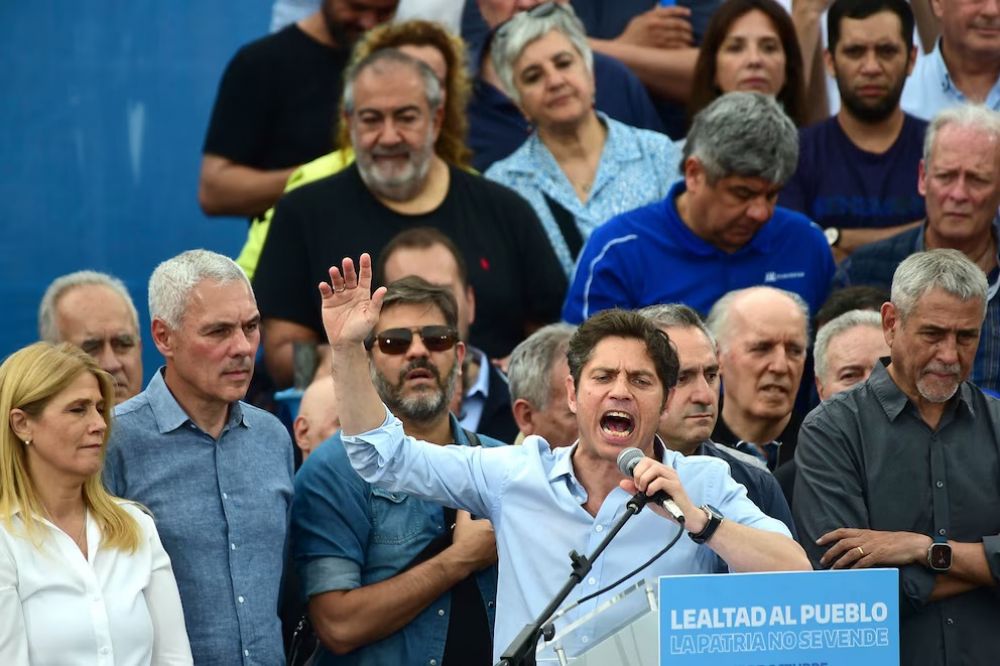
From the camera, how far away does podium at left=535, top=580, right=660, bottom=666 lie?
396 centimetres

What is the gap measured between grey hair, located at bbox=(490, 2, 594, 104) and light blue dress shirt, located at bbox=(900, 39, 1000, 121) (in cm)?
166

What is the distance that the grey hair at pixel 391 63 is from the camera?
746 cm

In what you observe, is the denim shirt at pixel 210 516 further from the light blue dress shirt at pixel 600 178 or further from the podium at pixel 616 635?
the light blue dress shirt at pixel 600 178

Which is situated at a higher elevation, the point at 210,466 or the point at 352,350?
the point at 352,350

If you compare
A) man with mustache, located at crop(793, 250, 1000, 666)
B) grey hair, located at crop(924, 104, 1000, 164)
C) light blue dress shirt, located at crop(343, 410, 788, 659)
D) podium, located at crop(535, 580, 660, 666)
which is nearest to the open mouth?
light blue dress shirt, located at crop(343, 410, 788, 659)

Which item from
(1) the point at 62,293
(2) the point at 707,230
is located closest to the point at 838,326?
(2) the point at 707,230

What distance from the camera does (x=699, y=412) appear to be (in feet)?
19.0

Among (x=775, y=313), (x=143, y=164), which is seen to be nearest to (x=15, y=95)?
(x=143, y=164)

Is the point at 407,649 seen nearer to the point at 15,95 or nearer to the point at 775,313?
the point at 775,313

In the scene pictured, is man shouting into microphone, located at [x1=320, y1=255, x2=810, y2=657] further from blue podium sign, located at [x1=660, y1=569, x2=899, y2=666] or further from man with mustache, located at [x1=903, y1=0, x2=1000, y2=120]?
man with mustache, located at [x1=903, y1=0, x2=1000, y2=120]

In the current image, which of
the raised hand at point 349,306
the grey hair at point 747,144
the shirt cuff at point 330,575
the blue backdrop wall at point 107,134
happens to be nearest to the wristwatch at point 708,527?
the raised hand at point 349,306

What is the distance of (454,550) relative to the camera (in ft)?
18.4

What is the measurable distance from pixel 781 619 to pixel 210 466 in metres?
2.08

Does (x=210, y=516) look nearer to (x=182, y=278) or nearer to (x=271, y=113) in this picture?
(x=182, y=278)
